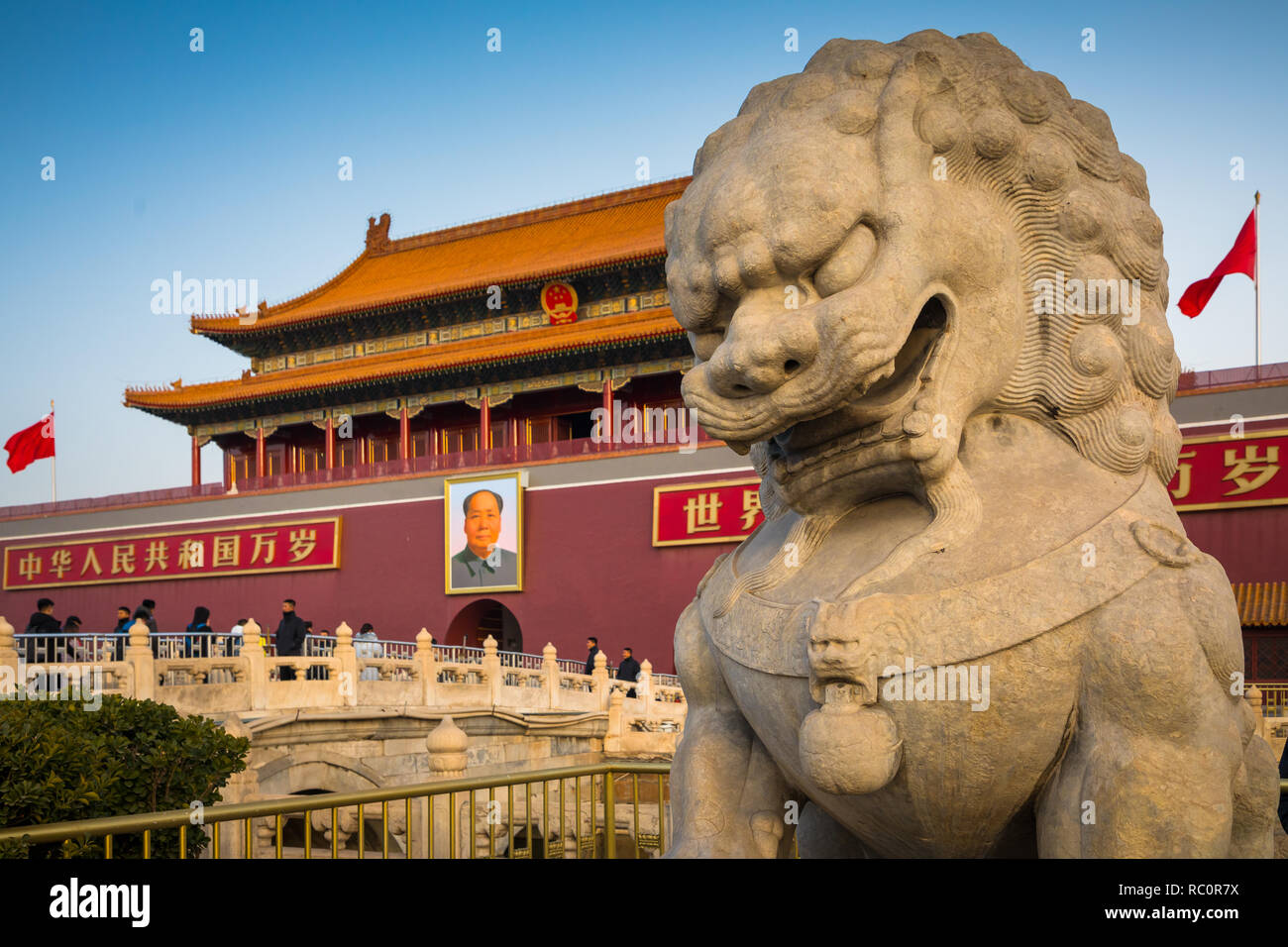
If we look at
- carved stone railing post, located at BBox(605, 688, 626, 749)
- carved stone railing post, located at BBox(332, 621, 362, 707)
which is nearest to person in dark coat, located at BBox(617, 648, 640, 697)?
carved stone railing post, located at BBox(605, 688, 626, 749)

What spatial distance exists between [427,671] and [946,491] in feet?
32.4

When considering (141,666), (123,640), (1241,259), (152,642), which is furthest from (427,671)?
(1241,259)

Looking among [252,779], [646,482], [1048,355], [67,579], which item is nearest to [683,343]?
[646,482]

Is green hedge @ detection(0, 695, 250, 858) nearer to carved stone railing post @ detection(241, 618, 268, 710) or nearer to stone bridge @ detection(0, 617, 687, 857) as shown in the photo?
stone bridge @ detection(0, 617, 687, 857)

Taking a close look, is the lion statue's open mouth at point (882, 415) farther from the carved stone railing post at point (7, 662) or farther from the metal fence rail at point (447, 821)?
the carved stone railing post at point (7, 662)

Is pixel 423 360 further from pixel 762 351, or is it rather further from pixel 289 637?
pixel 762 351

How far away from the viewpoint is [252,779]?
8461 mm

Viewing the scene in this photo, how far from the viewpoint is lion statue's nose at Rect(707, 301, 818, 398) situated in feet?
6.07

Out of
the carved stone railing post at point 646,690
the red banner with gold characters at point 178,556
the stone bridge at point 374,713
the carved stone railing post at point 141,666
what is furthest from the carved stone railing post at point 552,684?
the red banner with gold characters at point 178,556

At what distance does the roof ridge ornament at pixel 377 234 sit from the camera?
2297 centimetres

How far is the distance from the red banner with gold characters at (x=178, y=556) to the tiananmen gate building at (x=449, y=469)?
0.04 meters

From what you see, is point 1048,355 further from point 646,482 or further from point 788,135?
point 646,482

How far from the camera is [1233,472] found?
12570 millimetres

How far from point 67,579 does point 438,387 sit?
7325 mm
